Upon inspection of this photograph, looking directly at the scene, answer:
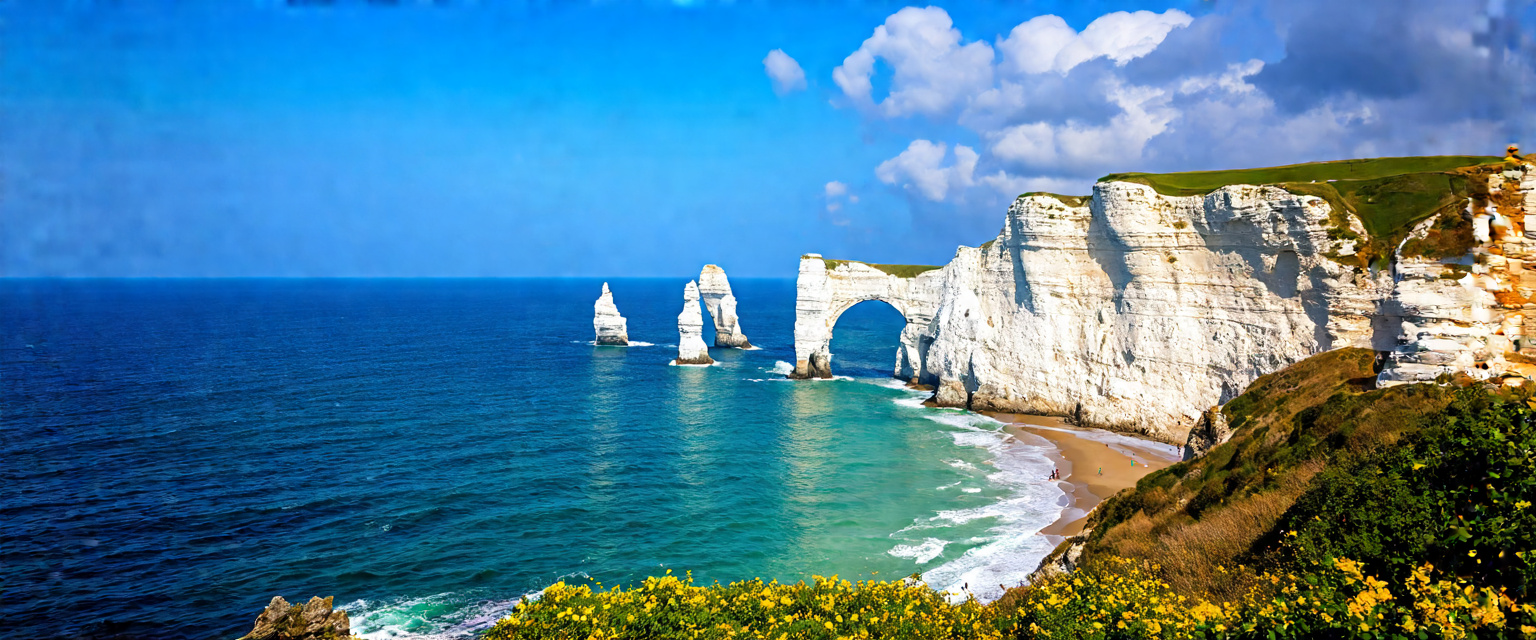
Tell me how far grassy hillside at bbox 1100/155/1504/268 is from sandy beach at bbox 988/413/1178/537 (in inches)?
546

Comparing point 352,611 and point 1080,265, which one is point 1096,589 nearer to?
point 352,611

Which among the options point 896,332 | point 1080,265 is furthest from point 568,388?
point 896,332

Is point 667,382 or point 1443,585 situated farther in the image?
point 667,382

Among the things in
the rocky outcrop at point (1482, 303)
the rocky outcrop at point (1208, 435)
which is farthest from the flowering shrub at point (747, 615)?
the rocky outcrop at point (1482, 303)

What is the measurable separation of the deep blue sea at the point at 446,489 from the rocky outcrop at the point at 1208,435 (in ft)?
21.6

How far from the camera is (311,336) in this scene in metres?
90.9

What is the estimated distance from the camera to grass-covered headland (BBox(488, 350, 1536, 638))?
27.1 ft

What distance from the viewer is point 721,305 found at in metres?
88.1

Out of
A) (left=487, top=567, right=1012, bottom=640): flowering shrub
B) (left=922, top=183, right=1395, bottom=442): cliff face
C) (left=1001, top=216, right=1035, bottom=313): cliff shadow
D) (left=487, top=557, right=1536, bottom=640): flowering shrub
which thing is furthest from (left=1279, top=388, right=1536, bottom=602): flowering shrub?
(left=1001, top=216, right=1035, bottom=313): cliff shadow

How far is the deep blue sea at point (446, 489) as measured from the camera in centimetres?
2453

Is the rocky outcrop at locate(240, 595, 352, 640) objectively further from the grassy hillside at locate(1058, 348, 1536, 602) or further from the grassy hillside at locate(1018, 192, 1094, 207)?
the grassy hillside at locate(1018, 192, 1094, 207)

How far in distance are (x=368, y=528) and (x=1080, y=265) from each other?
4223 centimetres

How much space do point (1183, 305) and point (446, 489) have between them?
3958 cm

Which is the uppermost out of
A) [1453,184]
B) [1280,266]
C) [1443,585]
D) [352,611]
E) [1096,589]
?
[1453,184]
